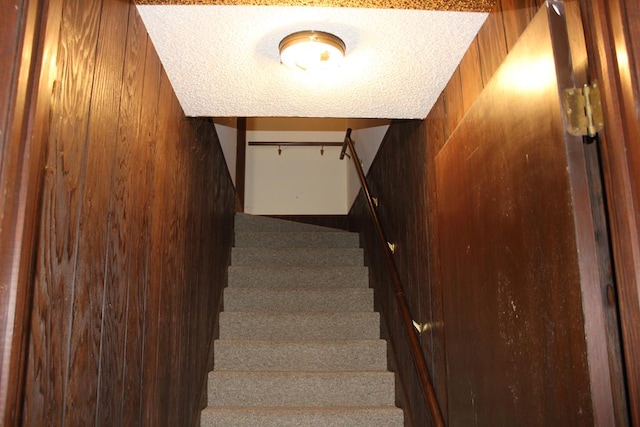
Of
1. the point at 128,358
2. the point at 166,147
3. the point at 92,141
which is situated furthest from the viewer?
the point at 166,147

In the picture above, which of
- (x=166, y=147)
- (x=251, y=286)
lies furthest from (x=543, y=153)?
(x=251, y=286)

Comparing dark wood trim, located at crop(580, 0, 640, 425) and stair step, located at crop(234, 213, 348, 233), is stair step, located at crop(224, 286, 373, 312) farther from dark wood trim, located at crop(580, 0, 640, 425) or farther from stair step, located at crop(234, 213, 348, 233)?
dark wood trim, located at crop(580, 0, 640, 425)

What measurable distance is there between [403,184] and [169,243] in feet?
4.07

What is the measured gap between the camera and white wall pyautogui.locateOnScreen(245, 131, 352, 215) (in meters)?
5.36

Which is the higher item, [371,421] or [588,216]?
[588,216]

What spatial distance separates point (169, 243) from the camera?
1.84m

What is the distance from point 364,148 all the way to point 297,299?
4.48 feet

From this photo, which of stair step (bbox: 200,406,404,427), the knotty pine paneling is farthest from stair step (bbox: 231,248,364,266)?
the knotty pine paneling

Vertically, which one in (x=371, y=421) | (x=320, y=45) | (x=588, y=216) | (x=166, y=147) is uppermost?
(x=320, y=45)

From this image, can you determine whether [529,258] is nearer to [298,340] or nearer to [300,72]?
[300,72]

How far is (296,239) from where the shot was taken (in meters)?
4.15

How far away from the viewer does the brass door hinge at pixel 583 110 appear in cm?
89

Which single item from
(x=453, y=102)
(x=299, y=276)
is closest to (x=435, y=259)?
(x=453, y=102)

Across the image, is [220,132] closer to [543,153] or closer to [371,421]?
[371,421]
